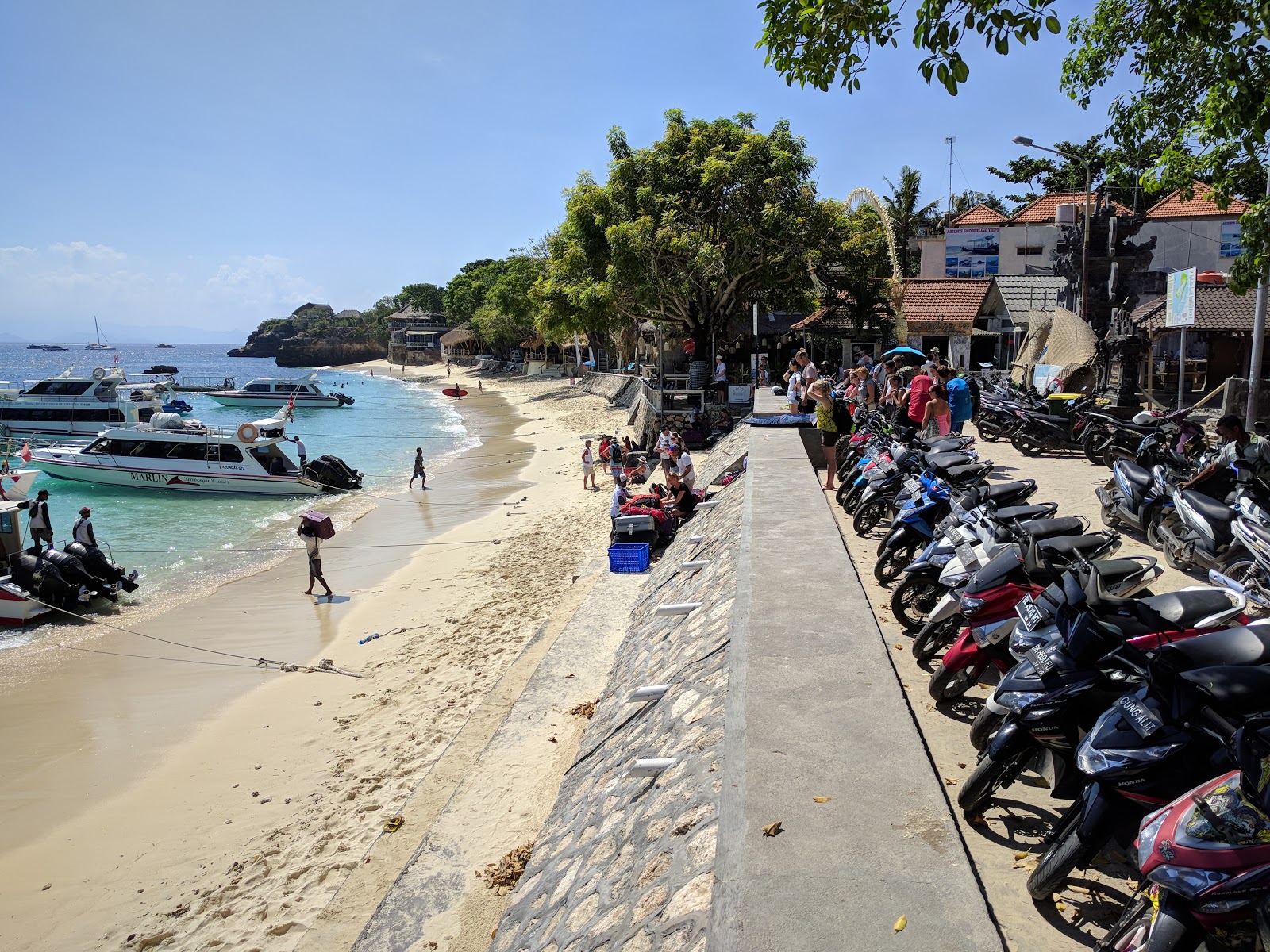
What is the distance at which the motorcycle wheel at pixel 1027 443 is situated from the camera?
12445 millimetres

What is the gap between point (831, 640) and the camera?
464cm

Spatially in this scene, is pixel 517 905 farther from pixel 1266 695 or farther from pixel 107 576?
pixel 107 576

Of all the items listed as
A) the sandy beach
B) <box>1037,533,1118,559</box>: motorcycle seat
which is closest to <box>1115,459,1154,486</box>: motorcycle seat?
<box>1037,533,1118,559</box>: motorcycle seat

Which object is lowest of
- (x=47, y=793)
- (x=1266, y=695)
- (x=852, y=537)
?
(x=47, y=793)

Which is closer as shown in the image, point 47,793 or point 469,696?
point 47,793

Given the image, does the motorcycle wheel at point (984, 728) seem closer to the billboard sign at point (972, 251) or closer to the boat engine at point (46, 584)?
the boat engine at point (46, 584)

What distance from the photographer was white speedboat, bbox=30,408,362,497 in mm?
24141

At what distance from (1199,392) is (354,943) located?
23.8m

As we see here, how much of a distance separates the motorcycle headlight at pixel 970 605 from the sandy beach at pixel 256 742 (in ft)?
10.4

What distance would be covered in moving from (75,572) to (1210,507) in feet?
52.4

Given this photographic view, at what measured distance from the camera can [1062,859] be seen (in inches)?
121

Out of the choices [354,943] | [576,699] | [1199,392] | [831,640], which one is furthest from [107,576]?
[1199,392]

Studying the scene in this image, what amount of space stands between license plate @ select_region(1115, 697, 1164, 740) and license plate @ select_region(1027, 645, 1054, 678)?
37 cm

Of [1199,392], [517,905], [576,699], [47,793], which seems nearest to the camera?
[517,905]
